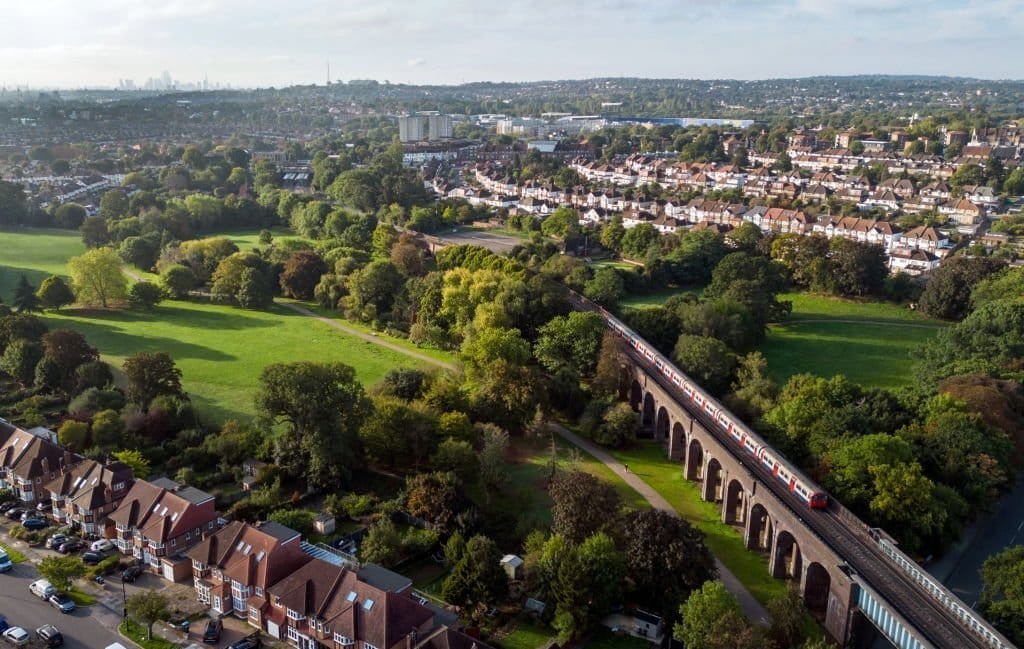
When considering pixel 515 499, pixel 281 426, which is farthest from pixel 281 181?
pixel 515 499

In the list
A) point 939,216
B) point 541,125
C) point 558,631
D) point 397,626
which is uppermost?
point 541,125

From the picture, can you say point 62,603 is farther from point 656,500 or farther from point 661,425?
point 661,425

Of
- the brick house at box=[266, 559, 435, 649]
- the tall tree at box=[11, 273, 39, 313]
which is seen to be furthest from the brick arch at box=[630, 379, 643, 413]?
the tall tree at box=[11, 273, 39, 313]

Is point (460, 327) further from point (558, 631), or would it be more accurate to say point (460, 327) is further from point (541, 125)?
point (541, 125)

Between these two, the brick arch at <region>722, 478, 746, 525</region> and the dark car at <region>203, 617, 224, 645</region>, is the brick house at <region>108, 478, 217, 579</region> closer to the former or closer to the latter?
the dark car at <region>203, 617, 224, 645</region>

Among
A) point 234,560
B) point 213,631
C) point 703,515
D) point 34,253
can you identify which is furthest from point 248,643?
point 34,253

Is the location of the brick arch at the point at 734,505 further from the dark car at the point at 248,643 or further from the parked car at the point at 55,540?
the parked car at the point at 55,540
